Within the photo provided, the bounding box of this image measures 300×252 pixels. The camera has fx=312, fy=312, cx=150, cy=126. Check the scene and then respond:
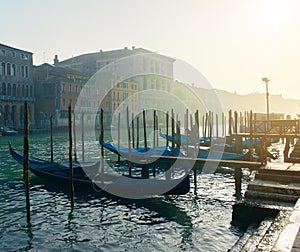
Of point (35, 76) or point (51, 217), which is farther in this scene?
point (35, 76)

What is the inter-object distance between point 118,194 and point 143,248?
3.64 metres

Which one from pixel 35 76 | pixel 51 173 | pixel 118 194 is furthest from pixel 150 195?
pixel 35 76

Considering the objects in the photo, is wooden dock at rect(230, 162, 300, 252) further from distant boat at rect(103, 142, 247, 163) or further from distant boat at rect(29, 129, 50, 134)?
distant boat at rect(29, 129, 50, 134)

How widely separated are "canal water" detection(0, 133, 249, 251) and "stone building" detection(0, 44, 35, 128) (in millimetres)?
31183

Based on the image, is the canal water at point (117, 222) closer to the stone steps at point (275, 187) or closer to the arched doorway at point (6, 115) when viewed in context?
the stone steps at point (275, 187)

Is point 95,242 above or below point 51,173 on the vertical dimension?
below

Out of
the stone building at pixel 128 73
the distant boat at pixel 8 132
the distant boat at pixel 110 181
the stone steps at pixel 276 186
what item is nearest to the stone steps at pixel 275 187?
the stone steps at pixel 276 186

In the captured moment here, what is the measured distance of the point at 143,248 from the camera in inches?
241

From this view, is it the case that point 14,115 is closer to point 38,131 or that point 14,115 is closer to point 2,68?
point 38,131

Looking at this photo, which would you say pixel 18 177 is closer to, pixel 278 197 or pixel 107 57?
pixel 278 197

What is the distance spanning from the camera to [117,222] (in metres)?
7.56

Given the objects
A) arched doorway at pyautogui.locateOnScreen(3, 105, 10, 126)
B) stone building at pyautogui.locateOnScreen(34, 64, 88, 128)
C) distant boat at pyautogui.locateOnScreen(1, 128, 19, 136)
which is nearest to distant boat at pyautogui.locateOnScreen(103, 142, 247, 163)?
distant boat at pyautogui.locateOnScreen(1, 128, 19, 136)

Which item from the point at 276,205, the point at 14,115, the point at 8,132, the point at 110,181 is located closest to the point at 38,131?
the point at 8,132

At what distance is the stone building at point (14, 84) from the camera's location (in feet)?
125
